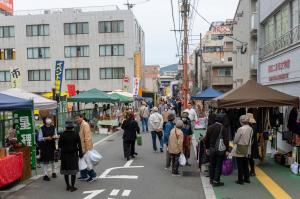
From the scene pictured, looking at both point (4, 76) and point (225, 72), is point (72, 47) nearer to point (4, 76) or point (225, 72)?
point (4, 76)

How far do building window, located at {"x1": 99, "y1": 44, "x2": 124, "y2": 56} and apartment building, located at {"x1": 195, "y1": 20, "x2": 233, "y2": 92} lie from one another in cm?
1194

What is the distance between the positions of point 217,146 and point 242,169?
1.06 metres

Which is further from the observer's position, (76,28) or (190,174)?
(76,28)

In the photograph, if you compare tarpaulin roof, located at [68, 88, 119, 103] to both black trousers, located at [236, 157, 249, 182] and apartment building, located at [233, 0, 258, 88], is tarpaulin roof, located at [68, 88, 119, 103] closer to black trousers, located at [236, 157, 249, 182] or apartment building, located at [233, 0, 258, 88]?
apartment building, located at [233, 0, 258, 88]

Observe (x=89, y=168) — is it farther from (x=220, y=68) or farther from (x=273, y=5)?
(x=220, y=68)

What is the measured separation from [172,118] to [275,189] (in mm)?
4805

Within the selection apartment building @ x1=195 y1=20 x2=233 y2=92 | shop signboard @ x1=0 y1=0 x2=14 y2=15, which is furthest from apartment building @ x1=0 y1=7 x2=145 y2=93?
apartment building @ x1=195 y1=20 x2=233 y2=92

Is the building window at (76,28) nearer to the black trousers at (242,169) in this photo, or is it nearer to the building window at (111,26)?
the building window at (111,26)

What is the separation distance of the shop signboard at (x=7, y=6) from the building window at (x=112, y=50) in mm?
16185

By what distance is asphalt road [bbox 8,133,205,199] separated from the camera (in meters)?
9.42

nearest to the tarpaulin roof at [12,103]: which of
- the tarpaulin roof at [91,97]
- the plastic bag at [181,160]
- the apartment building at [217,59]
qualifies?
the plastic bag at [181,160]

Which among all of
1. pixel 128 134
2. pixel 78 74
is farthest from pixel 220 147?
pixel 78 74

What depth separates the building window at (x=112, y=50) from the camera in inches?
2111

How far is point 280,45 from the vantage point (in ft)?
55.8
